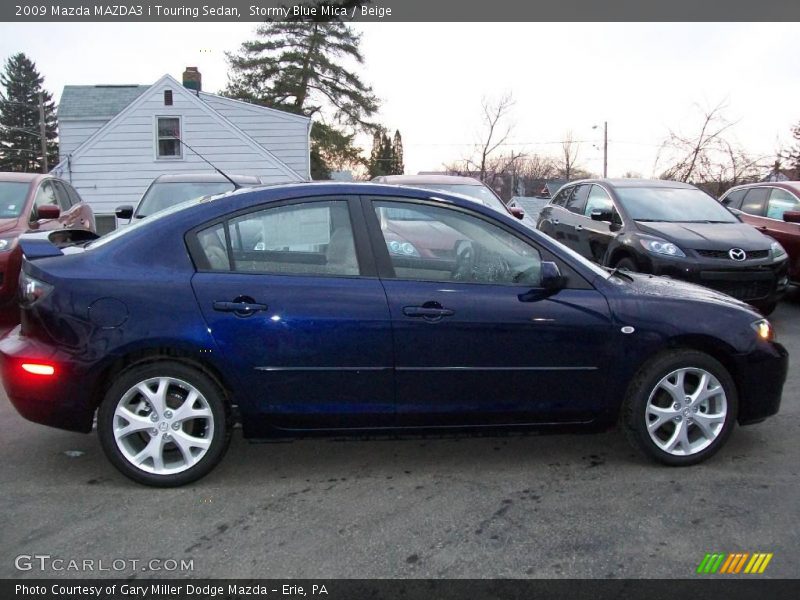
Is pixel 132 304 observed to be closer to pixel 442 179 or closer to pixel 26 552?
pixel 26 552

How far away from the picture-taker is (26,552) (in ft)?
9.75

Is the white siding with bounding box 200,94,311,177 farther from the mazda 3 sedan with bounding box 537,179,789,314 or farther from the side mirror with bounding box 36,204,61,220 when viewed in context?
the side mirror with bounding box 36,204,61,220

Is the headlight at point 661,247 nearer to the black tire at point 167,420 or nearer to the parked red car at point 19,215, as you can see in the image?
the black tire at point 167,420

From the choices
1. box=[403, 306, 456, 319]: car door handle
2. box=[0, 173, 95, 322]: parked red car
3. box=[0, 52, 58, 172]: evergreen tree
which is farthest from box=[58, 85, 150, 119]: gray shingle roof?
box=[0, 52, 58, 172]: evergreen tree

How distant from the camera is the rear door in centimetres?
350

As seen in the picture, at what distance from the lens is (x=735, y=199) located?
34.2ft

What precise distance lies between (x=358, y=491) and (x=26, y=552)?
155 centimetres

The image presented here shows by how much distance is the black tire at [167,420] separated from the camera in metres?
3.48

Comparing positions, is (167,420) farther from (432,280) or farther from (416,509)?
(432,280)

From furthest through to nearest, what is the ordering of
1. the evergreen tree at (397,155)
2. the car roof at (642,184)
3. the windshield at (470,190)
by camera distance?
the evergreen tree at (397,155) < the windshield at (470,190) < the car roof at (642,184)

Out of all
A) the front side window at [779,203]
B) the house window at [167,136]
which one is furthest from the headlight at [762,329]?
the house window at [167,136]

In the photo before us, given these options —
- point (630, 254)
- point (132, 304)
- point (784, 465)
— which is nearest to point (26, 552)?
point (132, 304)

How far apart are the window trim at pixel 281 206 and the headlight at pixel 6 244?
14.1 ft
